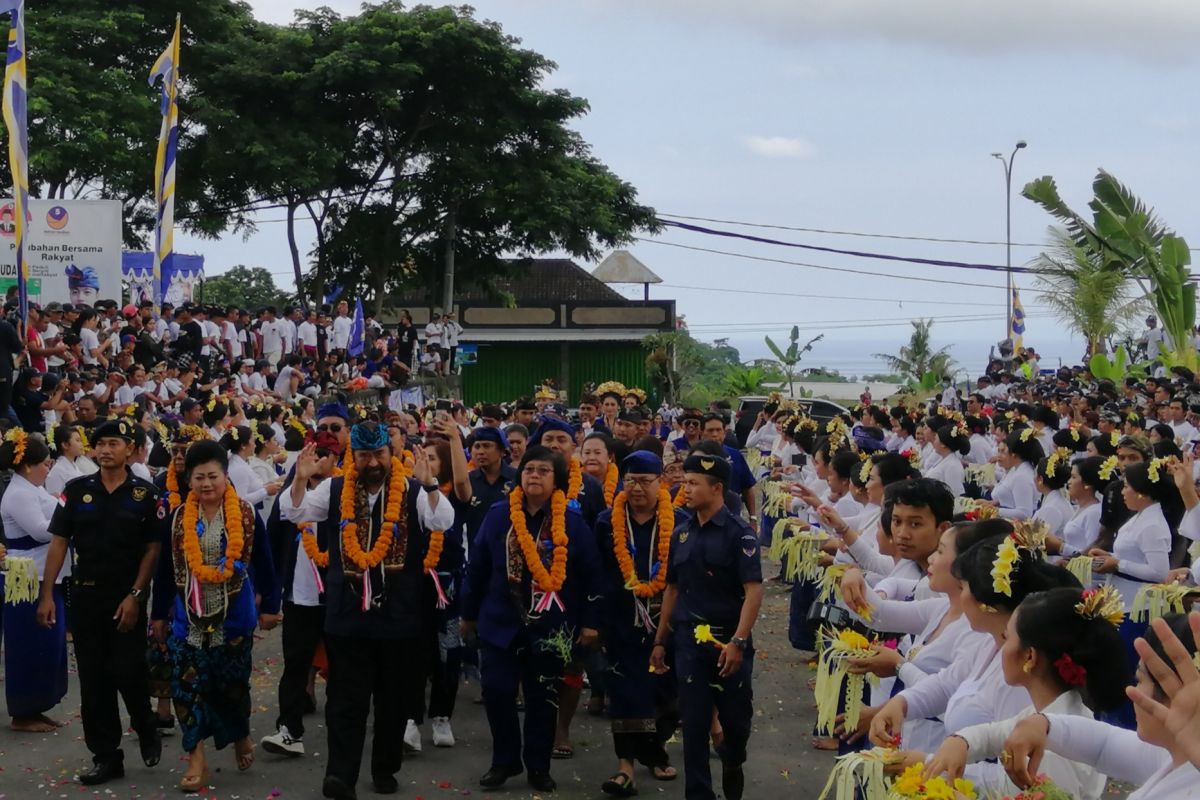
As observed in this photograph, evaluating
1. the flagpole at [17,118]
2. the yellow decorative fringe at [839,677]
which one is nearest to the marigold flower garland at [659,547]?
the yellow decorative fringe at [839,677]

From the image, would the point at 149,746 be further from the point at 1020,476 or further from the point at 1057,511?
the point at 1020,476

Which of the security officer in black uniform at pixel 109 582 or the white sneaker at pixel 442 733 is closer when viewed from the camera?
the security officer in black uniform at pixel 109 582

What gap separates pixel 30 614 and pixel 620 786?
12.7 feet

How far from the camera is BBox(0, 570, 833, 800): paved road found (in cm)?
736

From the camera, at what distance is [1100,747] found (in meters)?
3.62

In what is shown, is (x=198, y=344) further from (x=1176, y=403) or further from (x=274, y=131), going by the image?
(x=1176, y=403)

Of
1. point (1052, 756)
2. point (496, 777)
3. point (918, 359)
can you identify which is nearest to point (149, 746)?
point (496, 777)

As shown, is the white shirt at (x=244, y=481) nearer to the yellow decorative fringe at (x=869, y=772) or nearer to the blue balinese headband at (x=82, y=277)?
the yellow decorative fringe at (x=869, y=772)

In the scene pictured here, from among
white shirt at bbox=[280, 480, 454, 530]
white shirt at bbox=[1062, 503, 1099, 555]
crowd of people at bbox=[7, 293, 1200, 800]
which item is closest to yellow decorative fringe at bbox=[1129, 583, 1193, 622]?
crowd of people at bbox=[7, 293, 1200, 800]

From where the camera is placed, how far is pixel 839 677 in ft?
16.5

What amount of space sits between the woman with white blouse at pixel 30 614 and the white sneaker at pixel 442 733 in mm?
2455

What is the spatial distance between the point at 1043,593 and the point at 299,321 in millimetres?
23412

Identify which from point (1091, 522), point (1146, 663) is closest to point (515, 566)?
point (1091, 522)

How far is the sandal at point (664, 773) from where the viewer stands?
7.65 meters
